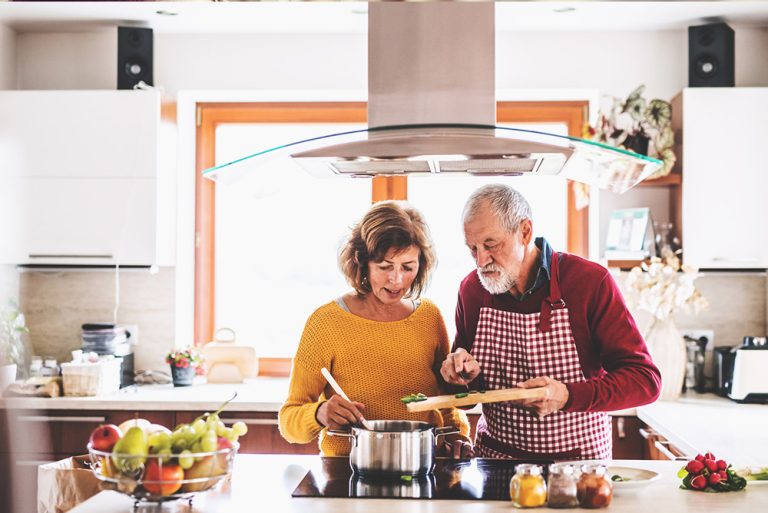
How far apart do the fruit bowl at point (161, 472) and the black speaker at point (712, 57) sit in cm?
309

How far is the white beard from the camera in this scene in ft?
8.48

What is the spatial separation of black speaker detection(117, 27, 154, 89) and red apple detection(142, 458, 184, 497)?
2.83 m

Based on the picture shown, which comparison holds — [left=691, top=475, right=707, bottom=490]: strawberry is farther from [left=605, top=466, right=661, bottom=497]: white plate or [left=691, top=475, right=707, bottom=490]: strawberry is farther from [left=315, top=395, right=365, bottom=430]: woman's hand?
[left=315, top=395, right=365, bottom=430]: woman's hand

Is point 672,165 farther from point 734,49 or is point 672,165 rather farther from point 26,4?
point 26,4

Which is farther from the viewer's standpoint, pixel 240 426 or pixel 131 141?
pixel 131 141

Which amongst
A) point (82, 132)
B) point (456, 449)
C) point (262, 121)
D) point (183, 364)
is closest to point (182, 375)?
point (183, 364)

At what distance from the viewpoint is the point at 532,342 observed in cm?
261

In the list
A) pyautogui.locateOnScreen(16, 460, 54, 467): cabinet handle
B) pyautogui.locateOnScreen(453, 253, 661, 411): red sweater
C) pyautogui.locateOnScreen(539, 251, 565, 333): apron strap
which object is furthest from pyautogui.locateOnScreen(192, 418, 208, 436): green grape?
pyautogui.locateOnScreen(16, 460, 54, 467): cabinet handle

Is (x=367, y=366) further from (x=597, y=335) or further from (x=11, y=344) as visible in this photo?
(x=11, y=344)

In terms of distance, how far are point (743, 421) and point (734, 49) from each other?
1813 mm

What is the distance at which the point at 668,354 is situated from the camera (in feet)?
12.9

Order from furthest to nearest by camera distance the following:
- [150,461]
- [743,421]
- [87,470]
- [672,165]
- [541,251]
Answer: [672,165] → [743,421] → [541,251] → [87,470] → [150,461]

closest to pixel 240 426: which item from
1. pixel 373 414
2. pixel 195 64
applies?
pixel 373 414

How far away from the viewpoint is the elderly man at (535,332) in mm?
2547
